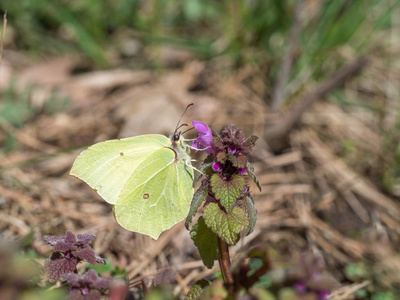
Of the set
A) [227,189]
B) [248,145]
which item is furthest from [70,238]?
[248,145]

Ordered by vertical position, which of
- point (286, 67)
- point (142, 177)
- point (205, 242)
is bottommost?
point (205, 242)

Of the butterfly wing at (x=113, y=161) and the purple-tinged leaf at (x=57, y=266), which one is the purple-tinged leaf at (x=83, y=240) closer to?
the purple-tinged leaf at (x=57, y=266)

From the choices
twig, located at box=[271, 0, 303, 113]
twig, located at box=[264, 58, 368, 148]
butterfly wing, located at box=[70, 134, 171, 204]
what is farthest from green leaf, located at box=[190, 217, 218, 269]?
twig, located at box=[271, 0, 303, 113]

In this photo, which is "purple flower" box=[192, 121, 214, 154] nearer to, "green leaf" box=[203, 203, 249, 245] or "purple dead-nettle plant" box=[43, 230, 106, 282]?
"green leaf" box=[203, 203, 249, 245]

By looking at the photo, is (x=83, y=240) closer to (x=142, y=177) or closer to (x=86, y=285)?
(x=86, y=285)

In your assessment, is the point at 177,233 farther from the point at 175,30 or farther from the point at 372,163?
the point at 175,30
